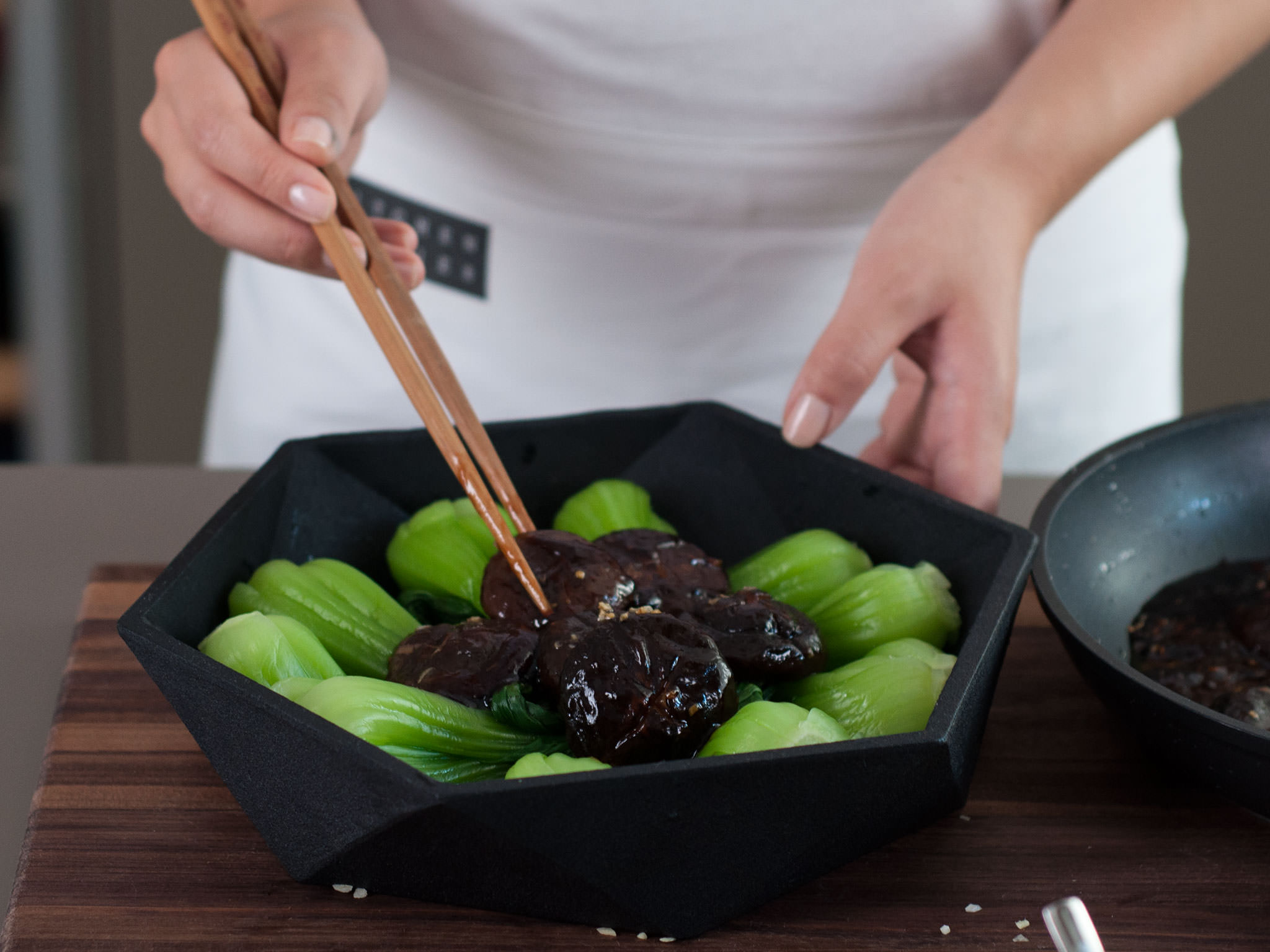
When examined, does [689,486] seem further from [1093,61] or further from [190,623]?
[1093,61]

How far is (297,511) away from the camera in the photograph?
3.30 feet

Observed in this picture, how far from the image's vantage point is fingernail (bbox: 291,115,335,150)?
0.98 m

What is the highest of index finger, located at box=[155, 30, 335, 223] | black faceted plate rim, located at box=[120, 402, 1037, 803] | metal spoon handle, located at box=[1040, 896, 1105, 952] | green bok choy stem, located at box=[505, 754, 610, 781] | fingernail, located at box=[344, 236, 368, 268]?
index finger, located at box=[155, 30, 335, 223]

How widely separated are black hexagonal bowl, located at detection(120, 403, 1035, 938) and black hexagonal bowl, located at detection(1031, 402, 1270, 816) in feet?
0.26

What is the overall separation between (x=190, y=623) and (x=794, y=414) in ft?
1.59

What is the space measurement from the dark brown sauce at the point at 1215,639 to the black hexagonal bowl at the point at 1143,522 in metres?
0.02

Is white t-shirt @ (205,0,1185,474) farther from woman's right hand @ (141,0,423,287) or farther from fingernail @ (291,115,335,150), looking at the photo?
fingernail @ (291,115,335,150)

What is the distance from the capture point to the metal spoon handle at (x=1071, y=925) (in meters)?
0.64

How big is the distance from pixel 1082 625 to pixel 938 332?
310 millimetres

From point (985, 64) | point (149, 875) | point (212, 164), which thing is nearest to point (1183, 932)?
point (149, 875)

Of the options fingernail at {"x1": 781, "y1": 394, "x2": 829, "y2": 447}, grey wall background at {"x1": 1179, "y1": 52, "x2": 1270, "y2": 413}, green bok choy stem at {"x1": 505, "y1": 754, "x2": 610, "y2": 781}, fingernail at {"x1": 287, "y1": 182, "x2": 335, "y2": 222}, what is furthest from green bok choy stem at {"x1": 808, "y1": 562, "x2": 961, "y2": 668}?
grey wall background at {"x1": 1179, "y1": 52, "x2": 1270, "y2": 413}

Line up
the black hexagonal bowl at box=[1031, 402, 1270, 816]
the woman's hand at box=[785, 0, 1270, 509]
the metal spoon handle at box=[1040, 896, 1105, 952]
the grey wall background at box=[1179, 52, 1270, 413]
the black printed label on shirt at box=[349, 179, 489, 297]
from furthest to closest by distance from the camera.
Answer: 1. the grey wall background at box=[1179, 52, 1270, 413]
2. the black printed label on shirt at box=[349, 179, 489, 297]
3. the woman's hand at box=[785, 0, 1270, 509]
4. the black hexagonal bowl at box=[1031, 402, 1270, 816]
5. the metal spoon handle at box=[1040, 896, 1105, 952]

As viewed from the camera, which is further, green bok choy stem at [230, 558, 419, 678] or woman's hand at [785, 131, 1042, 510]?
woman's hand at [785, 131, 1042, 510]

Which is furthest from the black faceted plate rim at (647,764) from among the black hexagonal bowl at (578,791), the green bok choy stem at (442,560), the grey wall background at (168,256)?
the grey wall background at (168,256)
